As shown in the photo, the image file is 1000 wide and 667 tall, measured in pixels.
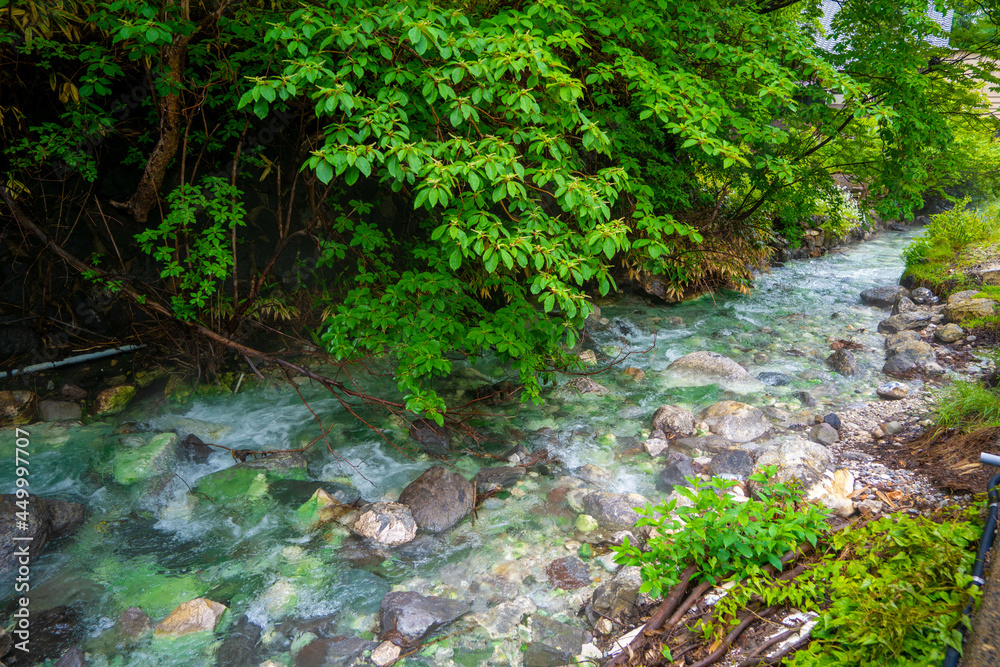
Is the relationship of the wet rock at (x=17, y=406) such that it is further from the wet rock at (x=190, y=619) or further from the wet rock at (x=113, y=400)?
the wet rock at (x=190, y=619)

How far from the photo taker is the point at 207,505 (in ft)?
12.6

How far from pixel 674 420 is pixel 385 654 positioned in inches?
108

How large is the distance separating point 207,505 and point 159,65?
310cm

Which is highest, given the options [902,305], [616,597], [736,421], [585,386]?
[902,305]

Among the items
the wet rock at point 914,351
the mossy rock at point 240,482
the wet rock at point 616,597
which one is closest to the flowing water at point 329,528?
the mossy rock at point 240,482

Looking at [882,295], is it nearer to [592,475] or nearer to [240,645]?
[592,475]

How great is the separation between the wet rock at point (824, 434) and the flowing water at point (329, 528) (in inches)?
12.7

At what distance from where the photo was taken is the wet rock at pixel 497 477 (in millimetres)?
3900

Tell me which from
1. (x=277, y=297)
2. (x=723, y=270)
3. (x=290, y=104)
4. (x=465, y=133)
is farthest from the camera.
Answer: (x=723, y=270)

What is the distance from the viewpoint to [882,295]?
769cm

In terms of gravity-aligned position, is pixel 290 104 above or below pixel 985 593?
above

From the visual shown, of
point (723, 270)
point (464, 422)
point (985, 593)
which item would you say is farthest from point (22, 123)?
point (723, 270)

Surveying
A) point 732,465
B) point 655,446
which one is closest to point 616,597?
point 732,465

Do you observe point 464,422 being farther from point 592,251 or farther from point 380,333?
point 592,251
